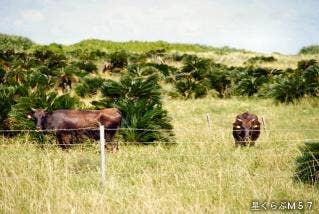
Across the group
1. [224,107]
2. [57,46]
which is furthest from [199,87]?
[57,46]

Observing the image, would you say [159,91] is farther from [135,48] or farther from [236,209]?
[135,48]

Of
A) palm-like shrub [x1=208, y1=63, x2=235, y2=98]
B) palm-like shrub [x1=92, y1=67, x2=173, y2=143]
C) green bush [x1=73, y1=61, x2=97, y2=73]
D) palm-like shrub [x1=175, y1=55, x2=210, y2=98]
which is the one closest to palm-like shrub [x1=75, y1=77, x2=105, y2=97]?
palm-like shrub [x1=175, y1=55, x2=210, y2=98]

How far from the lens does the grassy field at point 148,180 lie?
18.1 feet

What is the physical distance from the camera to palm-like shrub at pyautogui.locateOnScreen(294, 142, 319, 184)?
6562 millimetres

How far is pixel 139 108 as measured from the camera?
34.6 feet

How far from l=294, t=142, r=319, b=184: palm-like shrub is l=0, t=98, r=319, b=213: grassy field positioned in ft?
0.55

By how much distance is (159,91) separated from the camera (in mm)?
12016

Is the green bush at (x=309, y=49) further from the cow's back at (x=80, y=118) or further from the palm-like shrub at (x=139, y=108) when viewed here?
the cow's back at (x=80, y=118)

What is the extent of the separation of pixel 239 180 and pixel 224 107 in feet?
37.2

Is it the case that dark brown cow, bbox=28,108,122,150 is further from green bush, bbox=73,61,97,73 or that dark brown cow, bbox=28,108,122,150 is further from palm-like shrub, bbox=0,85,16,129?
green bush, bbox=73,61,97,73

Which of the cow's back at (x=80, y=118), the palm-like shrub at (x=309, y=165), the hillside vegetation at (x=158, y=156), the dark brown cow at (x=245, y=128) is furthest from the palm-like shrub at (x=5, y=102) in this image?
the palm-like shrub at (x=309, y=165)

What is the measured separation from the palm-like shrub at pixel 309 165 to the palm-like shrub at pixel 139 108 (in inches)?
133

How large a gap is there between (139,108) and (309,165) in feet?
15.6

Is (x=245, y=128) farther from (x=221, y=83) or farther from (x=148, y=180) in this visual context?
(x=221, y=83)
